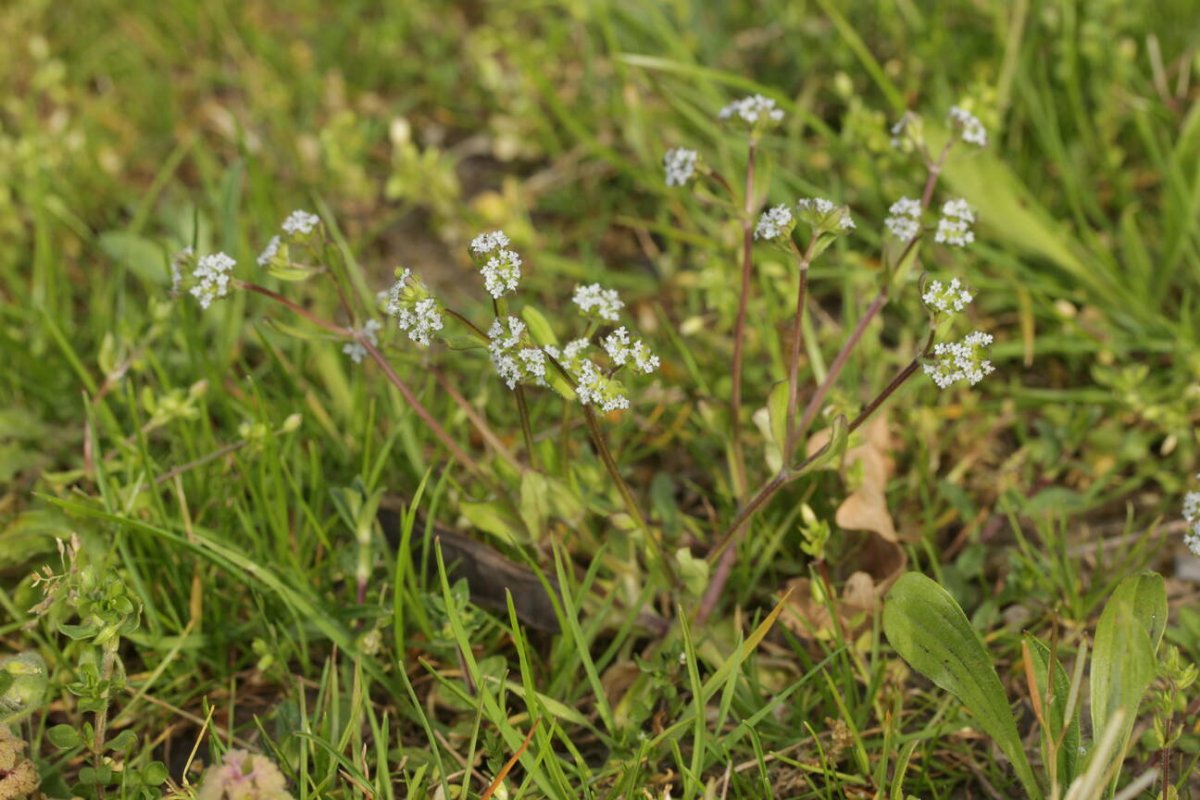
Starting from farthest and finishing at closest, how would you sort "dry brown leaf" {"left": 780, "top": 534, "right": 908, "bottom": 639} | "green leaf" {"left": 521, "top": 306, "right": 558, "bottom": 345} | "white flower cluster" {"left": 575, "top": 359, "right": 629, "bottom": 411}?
"dry brown leaf" {"left": 780, "top": 534, "right": 908, "bottom": 639} → "green leaf" {"left": 521, "top": 306, "right": 558, "bottom": 345} → "white flower cluster" {"left": 575, "top": 359, "right": 629, "bottom": 411}

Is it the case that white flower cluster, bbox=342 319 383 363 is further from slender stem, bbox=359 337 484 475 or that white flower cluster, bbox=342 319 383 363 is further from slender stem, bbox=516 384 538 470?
slender stem, bbox=516 384 538 470

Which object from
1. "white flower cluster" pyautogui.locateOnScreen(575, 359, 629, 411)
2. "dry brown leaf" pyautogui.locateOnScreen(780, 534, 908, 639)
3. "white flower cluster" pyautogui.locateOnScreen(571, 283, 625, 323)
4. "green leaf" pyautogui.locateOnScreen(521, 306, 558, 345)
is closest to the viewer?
"white flower cluster" pyautogui.locateOnScreen(575, 359, 629, 411)

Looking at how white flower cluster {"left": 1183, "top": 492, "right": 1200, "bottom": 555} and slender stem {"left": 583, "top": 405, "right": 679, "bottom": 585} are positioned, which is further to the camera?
slender stem {"left": 583, "top": 405, "right": 679, "bottom": 585}

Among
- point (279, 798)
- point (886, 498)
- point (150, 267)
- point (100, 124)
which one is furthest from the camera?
point (100, 124)

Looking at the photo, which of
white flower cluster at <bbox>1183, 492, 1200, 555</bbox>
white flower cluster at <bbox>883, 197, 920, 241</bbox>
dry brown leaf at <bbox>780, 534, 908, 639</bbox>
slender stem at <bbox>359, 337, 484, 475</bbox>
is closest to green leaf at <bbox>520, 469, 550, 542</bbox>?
slender stem at <bbox>359, 337, 484, 475</bbox>

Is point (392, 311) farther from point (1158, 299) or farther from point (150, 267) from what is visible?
point (1158, 299)

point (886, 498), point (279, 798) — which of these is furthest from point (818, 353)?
point (279, 798)
